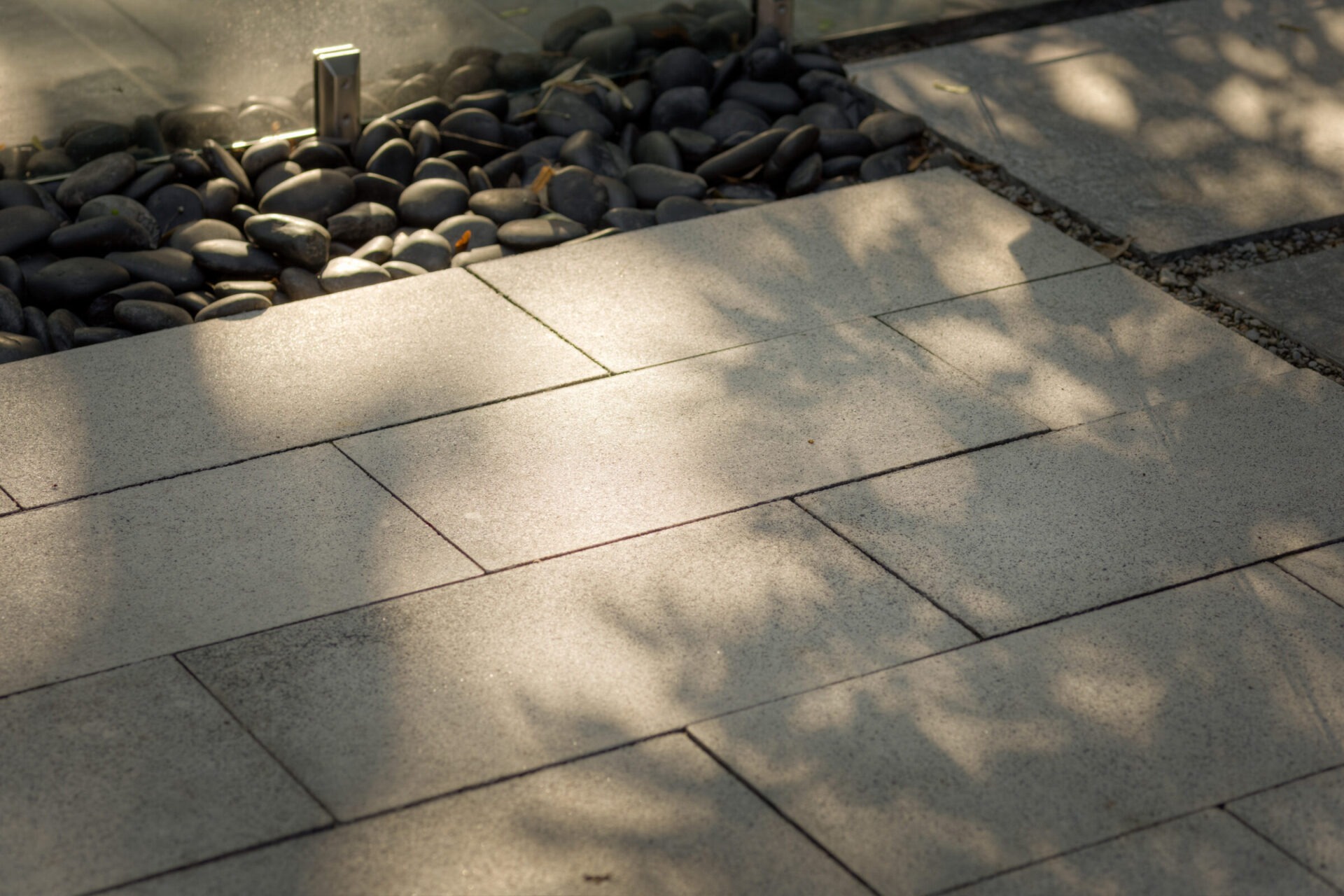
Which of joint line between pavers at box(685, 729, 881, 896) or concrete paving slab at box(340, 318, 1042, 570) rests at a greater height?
concrete paving slab at box(340, 318, 1042, 570)

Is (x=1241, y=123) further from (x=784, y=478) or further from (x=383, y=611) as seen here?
(x=383, y=611)

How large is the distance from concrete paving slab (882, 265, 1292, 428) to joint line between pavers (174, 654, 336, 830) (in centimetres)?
261

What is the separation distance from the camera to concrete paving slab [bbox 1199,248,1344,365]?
5.29 metres

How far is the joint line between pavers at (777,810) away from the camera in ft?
10.3

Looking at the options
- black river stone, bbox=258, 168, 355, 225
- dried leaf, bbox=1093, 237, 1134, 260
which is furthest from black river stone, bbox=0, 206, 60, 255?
dried leaf, bbox=1093, 237, 1134, 260

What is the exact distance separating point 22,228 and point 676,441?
9.38ft

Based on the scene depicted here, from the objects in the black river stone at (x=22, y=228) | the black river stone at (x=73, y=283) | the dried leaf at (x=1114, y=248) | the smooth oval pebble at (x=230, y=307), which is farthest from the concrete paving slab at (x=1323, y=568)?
the black river stone at (x=22, y=228)

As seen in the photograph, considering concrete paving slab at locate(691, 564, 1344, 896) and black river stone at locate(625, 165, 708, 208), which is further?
black river stone at locate(625, 165, 708, 208)

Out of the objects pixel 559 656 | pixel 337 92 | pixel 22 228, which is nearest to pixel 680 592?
pixel 559 656

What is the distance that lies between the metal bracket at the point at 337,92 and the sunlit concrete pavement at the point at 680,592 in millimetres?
1401

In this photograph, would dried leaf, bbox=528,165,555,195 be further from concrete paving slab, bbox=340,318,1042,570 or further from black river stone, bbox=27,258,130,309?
black river stone, bbox=27,258,130,309

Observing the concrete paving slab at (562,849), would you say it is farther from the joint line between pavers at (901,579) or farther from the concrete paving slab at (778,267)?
the concrete paving slab at (778,267)

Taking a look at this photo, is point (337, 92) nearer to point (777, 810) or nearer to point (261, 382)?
point (261, 382)

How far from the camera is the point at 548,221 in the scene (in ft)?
19.6
